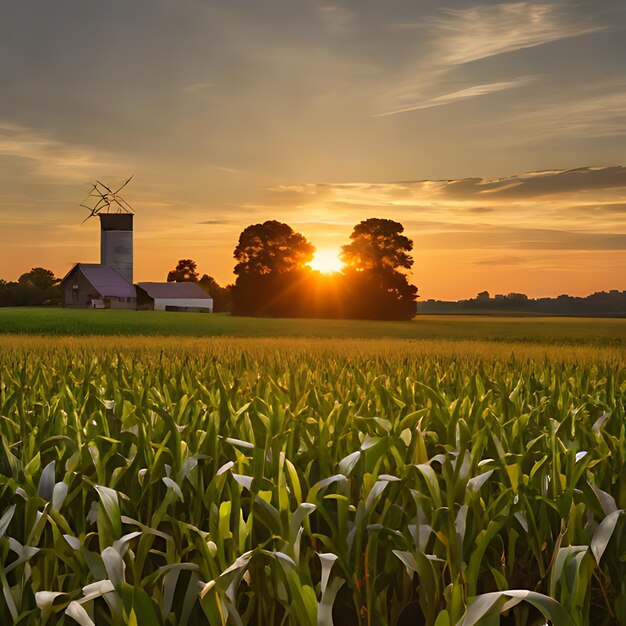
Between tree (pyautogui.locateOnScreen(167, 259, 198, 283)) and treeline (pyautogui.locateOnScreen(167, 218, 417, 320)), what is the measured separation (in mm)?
45692

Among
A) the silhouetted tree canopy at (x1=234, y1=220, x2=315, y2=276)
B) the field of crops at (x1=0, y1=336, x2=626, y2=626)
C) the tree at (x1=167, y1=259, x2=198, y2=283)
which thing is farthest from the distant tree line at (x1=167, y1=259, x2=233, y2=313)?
the field of crops at (x1=0, y1=336, x2=626, y2=626)

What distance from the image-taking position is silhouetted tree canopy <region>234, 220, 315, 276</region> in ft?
270

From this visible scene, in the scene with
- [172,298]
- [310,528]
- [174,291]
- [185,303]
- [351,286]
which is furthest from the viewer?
[174,291]

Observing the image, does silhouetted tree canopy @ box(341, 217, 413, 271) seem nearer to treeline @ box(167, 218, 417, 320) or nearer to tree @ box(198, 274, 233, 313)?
treeline @ box(167, 218, 417, 320)

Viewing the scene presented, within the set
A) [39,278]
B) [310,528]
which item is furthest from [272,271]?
[310,528]

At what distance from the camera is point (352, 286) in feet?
241

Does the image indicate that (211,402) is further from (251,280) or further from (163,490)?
→ (251,280)

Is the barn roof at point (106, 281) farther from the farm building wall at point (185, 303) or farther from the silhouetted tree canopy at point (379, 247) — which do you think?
the silhouetted tree canopy at point (379, 247)

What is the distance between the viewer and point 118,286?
10725cm

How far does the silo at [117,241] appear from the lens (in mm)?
116062

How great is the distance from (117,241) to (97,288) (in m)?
16.7

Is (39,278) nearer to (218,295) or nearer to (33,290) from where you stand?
(33,290)

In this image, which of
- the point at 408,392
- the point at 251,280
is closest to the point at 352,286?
the point at 251,280

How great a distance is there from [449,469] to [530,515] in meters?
0.42
